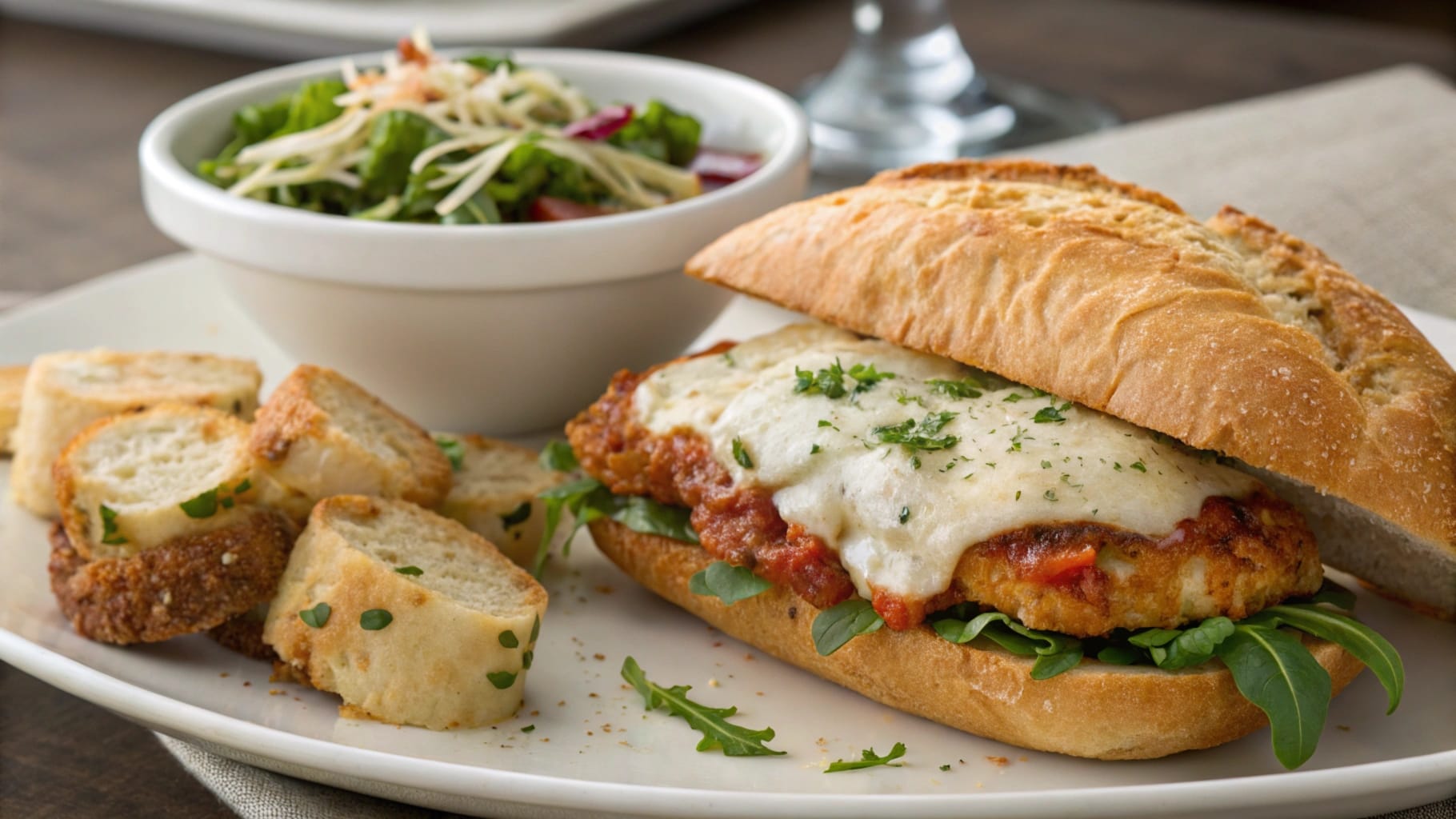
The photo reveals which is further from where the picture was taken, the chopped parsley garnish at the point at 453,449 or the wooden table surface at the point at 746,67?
the wooden table surface at the point at 746,67

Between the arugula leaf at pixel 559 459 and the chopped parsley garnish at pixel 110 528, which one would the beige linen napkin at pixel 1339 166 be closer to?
the arugula leaf at pixel 559 459

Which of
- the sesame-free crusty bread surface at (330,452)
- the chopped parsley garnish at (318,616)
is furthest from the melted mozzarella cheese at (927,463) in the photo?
the chopped parsley garnish at (318,616)

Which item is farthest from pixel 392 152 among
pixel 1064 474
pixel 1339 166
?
pixel 1339 166

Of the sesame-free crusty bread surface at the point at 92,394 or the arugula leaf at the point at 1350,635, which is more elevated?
the arugula leaf at the point at 1350,635

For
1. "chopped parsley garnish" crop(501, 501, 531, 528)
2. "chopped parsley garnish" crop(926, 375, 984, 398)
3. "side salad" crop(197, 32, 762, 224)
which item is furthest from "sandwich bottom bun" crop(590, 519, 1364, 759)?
"side salad" crop(197, 32, 762, 224)

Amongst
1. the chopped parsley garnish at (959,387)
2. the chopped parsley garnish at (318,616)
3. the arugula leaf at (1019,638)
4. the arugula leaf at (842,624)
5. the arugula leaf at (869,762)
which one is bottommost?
the arugula leaf at (869,762)

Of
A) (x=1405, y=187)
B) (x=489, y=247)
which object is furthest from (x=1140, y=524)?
(x=1405, y=187)

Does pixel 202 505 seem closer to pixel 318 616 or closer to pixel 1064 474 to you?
pixel 318 616
